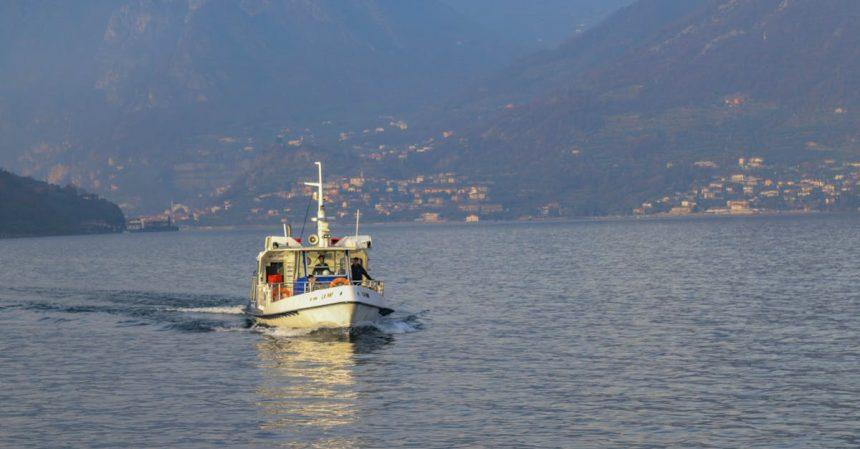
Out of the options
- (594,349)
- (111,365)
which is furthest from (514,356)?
(111,365)

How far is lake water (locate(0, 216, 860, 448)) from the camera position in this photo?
131 feet

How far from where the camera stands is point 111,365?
5503cm

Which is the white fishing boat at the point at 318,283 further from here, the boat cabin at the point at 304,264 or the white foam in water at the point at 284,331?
the white foam in water at the point at 284,331

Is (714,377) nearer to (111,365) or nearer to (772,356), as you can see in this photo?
(772,356)

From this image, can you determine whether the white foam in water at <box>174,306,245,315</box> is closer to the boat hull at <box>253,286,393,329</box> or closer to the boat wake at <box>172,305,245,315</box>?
the boat wake at <box>172,305,245,315</box>

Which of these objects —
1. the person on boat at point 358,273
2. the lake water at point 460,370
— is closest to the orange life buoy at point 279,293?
the lake water at point 460,370

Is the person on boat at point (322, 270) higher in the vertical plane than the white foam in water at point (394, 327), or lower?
higher

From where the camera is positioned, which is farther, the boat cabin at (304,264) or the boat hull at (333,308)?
the boat cabin at (304,264)

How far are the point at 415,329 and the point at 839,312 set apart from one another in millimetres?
23247

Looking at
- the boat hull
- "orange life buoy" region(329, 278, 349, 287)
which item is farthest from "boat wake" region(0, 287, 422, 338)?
"orange life buoy" region(329, 278, 349, 287)

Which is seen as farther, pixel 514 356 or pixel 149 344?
pixel 149 344

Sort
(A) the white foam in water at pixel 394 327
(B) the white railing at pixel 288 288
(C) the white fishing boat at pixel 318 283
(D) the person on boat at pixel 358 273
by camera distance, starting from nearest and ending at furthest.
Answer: (C) the white fishing boat at pixel 318 283 < (B) the white railing at pixel 288 288 < (A) the white foam in water at pixel 394 327 < (D) the person on boat at pixel 358 273

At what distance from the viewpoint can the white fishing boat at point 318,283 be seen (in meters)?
61.1

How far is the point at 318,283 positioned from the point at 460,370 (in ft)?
45.3
